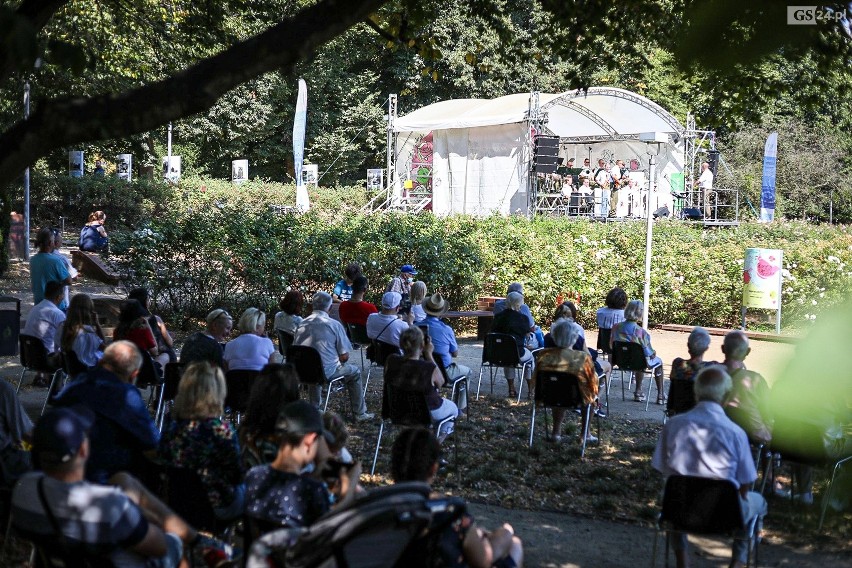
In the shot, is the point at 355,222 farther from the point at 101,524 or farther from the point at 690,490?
the point at 101,524

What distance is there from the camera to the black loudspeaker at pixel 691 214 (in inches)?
1142

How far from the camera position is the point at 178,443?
177 inches

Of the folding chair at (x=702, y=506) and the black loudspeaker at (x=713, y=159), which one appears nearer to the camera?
the folding chair at (x=702, y=506)

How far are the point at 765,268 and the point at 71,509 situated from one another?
48.0 feet

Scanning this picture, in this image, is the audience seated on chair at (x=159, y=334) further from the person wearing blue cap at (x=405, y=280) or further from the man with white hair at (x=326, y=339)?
the person wearing blue cap at (x=405, y=280)

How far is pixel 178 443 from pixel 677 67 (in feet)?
11.1

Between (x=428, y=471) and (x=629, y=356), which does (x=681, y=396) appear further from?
(x=428, y=471)

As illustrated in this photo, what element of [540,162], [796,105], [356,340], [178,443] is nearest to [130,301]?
[356,340]

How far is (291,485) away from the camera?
3818mm

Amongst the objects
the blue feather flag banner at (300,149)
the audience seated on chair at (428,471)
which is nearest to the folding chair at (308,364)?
the audience seated on chair at (428,471)

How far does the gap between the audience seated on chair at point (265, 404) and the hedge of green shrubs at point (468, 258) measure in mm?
7793

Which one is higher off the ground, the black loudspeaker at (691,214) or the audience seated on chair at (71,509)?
the black loudspeaker at (691,214)

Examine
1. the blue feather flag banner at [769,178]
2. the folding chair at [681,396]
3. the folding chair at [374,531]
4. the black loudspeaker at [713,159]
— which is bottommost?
the folding chair at [681,396]

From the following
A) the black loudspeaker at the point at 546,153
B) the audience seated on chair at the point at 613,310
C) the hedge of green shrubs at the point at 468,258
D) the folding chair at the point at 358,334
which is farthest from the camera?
the black loudspeaker at the point at 546,153
